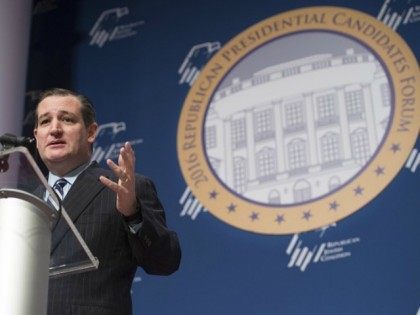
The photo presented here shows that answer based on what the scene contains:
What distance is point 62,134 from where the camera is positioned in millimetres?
1874

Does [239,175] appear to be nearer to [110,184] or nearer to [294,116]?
[294,116]

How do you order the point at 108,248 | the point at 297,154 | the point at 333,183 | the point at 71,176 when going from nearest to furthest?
the point at 108,248 → the point at 71,176 → the point at 333,183 → the point at 297,154

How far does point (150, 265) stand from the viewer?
1694mm

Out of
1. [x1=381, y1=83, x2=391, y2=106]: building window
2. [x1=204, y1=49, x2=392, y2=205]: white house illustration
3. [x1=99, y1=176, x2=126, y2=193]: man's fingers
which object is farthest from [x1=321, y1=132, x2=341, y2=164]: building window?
[x1=99, y1=176, x2=126, y2=193]: man's fingers

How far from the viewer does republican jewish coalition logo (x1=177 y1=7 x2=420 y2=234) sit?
3.01 meters

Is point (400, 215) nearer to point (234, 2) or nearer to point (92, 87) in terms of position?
point (234, 2)

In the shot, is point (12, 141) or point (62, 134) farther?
point (62, 134)

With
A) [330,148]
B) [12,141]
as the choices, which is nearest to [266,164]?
[330,148]

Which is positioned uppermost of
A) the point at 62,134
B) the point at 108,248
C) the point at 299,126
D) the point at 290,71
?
the point at 290,71

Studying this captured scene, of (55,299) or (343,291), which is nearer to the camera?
(55,299)

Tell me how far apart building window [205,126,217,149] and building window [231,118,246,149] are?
8 cm

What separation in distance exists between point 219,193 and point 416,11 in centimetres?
99

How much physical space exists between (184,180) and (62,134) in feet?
4.96

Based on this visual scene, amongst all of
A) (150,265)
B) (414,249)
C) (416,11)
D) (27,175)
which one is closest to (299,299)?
(414,249)
